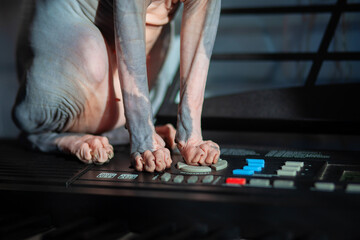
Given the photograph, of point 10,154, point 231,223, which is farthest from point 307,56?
point 10,154

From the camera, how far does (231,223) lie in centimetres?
91

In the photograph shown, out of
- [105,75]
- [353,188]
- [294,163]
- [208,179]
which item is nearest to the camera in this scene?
[353,188]

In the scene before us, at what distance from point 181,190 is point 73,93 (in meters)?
0.57

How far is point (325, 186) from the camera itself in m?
Answer: 0.94

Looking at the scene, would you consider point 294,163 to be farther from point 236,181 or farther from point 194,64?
point 194,64

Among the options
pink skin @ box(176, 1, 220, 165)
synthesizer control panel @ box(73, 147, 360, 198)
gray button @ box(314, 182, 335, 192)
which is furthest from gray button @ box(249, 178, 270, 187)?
pink skin @ box(176, 1, 220, 165)

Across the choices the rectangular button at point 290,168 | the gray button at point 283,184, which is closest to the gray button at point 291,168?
the rectangular button at point 290,168

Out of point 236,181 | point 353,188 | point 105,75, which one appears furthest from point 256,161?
point 105,75

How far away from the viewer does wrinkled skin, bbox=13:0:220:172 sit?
1190mm

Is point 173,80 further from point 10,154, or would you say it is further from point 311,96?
point 10,154

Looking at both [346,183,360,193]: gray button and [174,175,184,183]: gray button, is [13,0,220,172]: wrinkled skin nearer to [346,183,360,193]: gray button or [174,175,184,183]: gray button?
[174,175,184,183]: gray button

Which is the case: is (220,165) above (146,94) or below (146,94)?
below

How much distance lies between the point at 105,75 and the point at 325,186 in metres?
0.75

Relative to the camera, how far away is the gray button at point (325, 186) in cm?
93
